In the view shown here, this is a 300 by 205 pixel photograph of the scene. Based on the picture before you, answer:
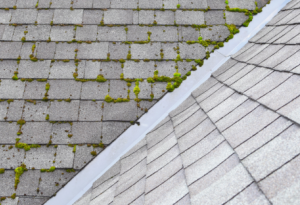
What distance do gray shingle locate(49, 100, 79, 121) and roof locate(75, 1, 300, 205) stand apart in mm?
1564

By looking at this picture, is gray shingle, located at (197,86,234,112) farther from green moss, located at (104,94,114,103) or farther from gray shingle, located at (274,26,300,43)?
green moss, located at (104,94,114,103)

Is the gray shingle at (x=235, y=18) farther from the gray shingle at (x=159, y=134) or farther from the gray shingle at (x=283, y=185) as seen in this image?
the gray shingle at (x=283, y=185)

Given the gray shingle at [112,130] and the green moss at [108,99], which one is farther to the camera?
the green moss at [108,99]

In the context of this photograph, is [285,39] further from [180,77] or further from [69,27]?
[69,27]

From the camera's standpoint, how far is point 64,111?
15.7 feet

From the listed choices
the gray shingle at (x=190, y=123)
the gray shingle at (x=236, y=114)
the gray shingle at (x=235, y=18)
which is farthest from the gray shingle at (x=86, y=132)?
the gray shingle at (x=235, y=18)

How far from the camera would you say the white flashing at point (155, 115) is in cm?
436

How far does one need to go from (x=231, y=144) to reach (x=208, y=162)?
377 mm

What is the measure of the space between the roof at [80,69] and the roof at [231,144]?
0.88 m

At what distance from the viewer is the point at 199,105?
406 cm

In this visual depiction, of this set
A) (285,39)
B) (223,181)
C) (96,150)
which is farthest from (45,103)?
(285,39)

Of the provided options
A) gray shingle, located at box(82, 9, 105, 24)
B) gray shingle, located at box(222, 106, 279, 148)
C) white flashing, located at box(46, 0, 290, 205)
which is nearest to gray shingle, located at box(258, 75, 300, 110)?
gray shingle, located at box(222, 106, 279, 148)

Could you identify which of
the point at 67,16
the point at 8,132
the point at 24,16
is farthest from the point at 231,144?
the point at 24,16

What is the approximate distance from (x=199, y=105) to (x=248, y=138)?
5.29 ft
